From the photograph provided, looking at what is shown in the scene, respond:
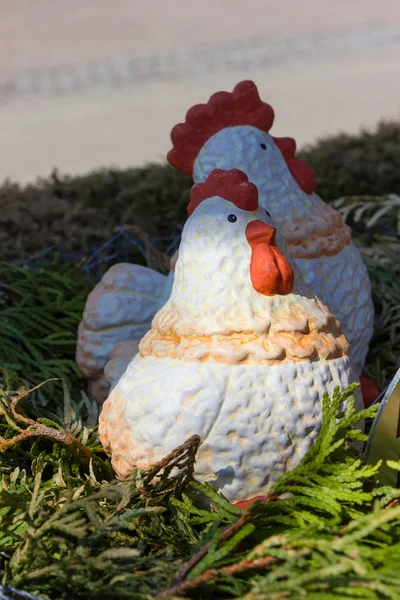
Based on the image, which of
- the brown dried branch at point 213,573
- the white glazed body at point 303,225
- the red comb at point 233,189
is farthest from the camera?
the white glazed body at point 303,225

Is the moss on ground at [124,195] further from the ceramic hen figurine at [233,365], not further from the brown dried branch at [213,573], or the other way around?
the brown dried branch at [213,573]

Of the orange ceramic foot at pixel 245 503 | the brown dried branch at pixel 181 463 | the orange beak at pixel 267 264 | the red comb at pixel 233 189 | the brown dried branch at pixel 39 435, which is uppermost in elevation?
the red comb at pixel 233 189

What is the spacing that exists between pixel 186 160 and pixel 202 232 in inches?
15.2

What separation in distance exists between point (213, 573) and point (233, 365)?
30 centimetres

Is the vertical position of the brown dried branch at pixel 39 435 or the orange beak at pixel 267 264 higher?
the orange beak at pixel 267 264

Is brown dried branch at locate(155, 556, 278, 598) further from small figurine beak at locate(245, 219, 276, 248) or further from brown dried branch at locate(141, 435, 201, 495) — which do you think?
small figurine beak at locate(245, 219, 276, 248)

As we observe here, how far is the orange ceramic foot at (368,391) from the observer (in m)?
1.39

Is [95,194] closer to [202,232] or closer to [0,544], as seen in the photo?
[202,232]

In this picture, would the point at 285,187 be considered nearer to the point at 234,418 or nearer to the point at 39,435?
the point at 234,418

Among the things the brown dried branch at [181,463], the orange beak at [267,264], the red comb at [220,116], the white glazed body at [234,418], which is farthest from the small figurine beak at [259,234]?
the red comb at [220,116]

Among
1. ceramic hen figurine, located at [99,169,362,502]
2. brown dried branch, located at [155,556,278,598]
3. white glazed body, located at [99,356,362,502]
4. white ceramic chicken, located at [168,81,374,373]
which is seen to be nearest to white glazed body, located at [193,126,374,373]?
white ceramic chicken, located at [168,81,374,373]

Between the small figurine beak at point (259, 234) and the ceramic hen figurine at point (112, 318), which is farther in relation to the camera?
the ceramic hen figurine at point (112, 318)

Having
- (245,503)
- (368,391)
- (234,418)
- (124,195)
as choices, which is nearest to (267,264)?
(234,418)

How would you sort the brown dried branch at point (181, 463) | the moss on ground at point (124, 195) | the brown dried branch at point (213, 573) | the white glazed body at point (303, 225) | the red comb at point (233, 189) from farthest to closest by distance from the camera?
the moss on ground at point (124, 195)
the white glazed body at point (303, 225)
the red comb at point (233, 189)
the brown dried branch at point (181, 463)
the brown dried branch at point (213, 573)
